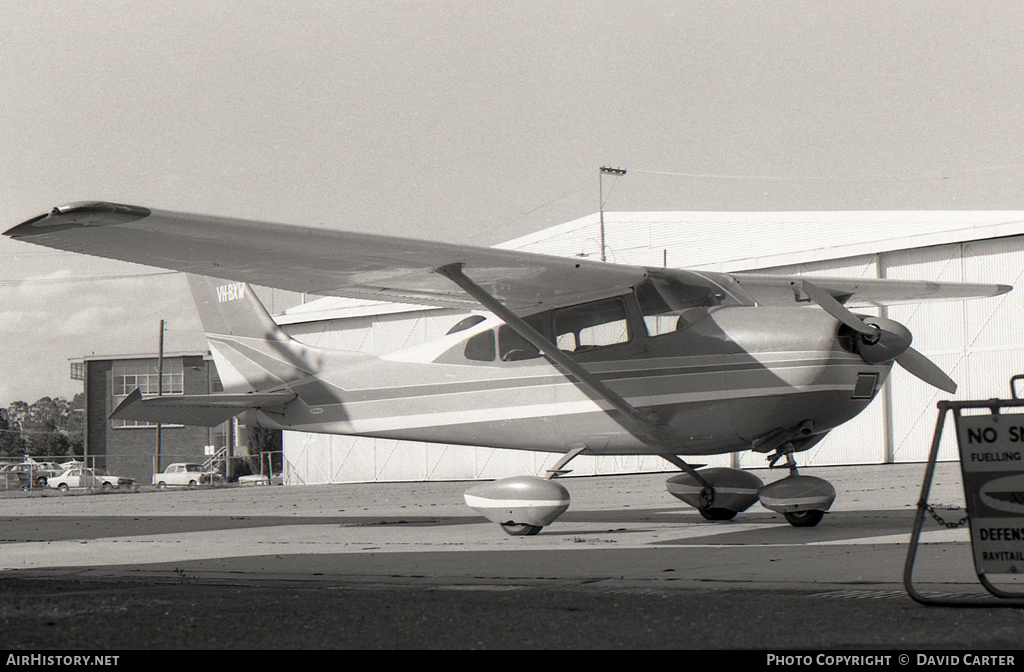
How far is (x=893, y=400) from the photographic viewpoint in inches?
1005

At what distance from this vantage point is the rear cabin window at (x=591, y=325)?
410 inches

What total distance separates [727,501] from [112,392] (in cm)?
6425

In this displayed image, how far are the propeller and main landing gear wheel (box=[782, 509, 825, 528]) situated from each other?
5.50ft

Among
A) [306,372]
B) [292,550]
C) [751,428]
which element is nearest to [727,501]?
[751,428]

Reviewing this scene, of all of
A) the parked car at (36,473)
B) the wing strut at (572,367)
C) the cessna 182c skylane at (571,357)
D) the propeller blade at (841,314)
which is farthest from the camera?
the parked car at (36,473)

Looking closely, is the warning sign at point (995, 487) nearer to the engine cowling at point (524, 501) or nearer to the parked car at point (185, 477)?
the engine cowling at point (524, 501)

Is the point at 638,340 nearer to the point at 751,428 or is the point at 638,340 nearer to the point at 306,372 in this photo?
the point at 751,428

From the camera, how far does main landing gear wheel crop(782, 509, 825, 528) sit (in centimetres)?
996

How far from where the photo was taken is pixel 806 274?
21047mm

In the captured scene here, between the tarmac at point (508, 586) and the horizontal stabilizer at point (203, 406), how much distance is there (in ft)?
4.38

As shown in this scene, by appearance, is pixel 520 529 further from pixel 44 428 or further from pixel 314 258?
pixel 44 428
